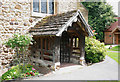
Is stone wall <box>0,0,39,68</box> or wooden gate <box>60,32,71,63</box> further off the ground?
stone wall <box>0,0,39,68</box>

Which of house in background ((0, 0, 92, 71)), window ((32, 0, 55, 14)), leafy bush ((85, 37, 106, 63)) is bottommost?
leafy bush ((85, 37, 106, 63))

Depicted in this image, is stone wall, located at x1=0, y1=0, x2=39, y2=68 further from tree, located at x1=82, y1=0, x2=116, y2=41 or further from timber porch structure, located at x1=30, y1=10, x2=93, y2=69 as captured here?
tree, located at x1=82, y1=0, x2=116, y2=41

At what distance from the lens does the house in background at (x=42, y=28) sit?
6.55m

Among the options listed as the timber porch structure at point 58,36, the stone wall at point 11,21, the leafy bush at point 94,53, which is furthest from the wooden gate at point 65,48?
the stone wall at point 11,21

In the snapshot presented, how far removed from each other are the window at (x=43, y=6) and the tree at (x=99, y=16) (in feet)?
61.8

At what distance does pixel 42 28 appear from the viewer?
7238 mm

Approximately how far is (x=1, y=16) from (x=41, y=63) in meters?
3.25

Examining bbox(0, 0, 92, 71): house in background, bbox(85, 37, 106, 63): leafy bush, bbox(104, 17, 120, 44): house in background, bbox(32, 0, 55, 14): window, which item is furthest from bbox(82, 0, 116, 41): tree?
bbox(0, 0, 92, 71): house in background

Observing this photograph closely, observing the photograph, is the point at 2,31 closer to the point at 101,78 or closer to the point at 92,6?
the point at 101,78

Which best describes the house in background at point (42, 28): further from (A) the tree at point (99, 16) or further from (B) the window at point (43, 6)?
(A) the tree at point (99, 16)

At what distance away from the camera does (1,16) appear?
280 inches

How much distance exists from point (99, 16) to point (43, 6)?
21266 millimetres

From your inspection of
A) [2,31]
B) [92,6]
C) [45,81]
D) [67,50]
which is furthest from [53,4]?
[92,6]

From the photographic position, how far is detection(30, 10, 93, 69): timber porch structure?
642cm
